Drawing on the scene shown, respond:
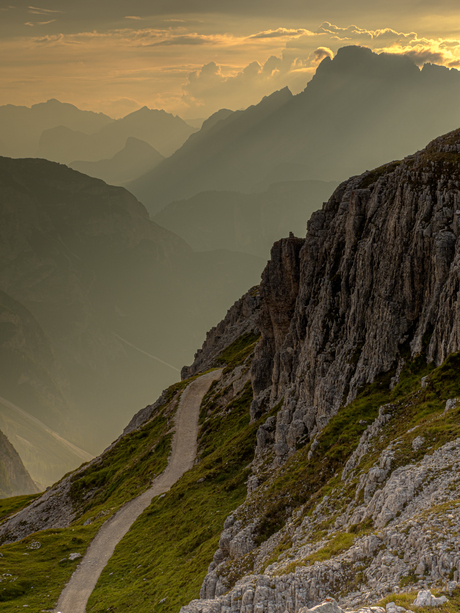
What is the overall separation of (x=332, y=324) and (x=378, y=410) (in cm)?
2131

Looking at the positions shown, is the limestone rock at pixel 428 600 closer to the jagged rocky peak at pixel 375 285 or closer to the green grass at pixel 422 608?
the green grass at pixel 422 608

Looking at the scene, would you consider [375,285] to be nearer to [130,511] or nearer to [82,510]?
[130,511]

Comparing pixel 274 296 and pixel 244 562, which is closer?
pixel 244 562

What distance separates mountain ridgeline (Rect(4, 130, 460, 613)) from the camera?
81.7ft

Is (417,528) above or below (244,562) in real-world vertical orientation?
below

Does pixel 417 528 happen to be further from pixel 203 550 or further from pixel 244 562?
pixel 203 550

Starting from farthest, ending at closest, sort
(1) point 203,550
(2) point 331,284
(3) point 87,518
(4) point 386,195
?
(3) point 87,518, (2) point 331,284, (4) point 386,195, (1) point 203,550

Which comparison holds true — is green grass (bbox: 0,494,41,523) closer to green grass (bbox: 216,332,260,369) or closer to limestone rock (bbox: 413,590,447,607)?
green grass (bbox: 216,332,260,369)

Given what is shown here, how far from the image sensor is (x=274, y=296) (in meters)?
93.5

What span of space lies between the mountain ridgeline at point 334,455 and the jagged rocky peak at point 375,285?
8.8 inches

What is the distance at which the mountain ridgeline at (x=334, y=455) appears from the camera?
24.9m

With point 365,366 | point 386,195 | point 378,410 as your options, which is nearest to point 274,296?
point 386,195

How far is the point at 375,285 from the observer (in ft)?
197

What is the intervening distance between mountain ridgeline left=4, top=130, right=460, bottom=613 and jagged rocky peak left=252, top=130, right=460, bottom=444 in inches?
8.8
